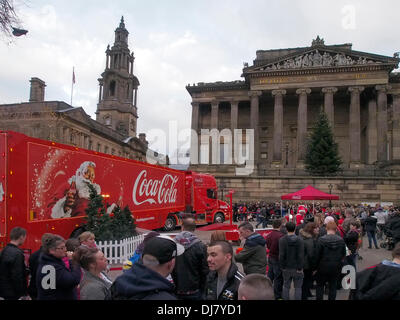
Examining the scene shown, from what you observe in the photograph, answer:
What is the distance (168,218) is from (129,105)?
196ft

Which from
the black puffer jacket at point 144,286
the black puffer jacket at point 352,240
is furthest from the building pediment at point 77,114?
the black puffer jacket at point 144,286

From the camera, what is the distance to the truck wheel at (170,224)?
64.9 feet

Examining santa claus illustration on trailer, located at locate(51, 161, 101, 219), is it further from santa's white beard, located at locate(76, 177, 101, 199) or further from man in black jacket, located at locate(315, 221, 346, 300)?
man in black jacket, located at locate(315, 221, 346, 300)

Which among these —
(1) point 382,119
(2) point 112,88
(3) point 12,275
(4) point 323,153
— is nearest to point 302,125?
(4) point 323,153

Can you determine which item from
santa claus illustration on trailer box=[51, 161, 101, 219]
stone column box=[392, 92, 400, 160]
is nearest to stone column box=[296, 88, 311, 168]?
stone column box=[392, 92, 400, 160]

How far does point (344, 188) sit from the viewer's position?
1378 inches

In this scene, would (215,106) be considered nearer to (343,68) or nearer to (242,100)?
(242,100)

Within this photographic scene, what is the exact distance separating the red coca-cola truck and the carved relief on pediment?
1217 inches

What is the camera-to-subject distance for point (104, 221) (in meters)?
11.3

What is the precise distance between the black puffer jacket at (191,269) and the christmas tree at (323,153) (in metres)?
34.8

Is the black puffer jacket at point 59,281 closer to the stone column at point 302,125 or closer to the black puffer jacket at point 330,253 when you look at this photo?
the black puffer jacket at point 330,253

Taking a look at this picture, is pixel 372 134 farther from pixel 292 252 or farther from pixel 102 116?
pixel 102 116

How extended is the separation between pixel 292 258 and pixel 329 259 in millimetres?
727
